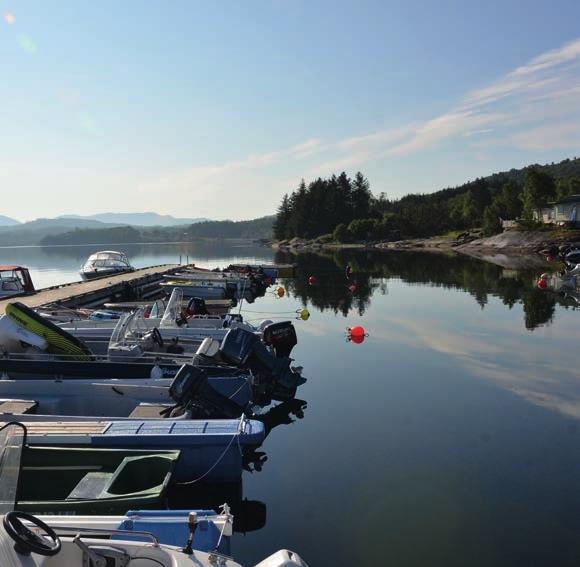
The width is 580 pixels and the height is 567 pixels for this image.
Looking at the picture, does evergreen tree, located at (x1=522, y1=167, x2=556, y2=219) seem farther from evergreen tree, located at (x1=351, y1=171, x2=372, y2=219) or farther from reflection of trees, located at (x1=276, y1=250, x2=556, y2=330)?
evergreen tree, located at (x1=351, y1=171, x2=372, y2=219)

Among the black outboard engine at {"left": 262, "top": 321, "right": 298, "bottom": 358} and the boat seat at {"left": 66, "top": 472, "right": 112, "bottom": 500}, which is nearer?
the boat seat at {"left": 66, "top": 472, "right": 112, "bottom": 500}

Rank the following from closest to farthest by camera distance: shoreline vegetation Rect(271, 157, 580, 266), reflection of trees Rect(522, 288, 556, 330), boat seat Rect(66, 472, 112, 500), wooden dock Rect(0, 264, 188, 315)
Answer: boat seat Rect(66, 472, 112, 500) < reflection of trees Rect(522, 288, 556, 330) < wooden dock Rect(0, 264, 188, 315) < shoreline vegetation Rect(271, 157, 580, 266)

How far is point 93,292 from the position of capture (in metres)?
31.0

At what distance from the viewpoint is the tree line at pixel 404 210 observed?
89669 mm

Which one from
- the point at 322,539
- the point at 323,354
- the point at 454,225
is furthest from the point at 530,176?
the point at 322,539

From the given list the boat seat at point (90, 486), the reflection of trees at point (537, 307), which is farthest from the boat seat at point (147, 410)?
the reflection of trees at point (537, 307)

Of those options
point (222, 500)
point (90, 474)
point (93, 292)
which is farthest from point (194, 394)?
point (93, 292)

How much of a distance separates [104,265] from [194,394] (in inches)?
1385

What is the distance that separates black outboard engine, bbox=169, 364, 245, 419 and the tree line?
8215 cm

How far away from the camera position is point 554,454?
36.7 feet

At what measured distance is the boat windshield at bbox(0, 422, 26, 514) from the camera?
4.93 m

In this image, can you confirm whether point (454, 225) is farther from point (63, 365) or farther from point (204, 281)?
point (63, 365)

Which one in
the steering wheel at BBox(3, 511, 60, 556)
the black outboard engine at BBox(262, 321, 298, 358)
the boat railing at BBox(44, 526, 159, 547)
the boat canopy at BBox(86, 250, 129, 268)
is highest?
the boat canopy at BBox(86, 250, 129, 268)

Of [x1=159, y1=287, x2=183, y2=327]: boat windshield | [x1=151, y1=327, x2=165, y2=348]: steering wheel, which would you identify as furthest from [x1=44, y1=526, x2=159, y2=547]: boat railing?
[x1=159, y1=287, x2=183, y2=327]: boat windshield
